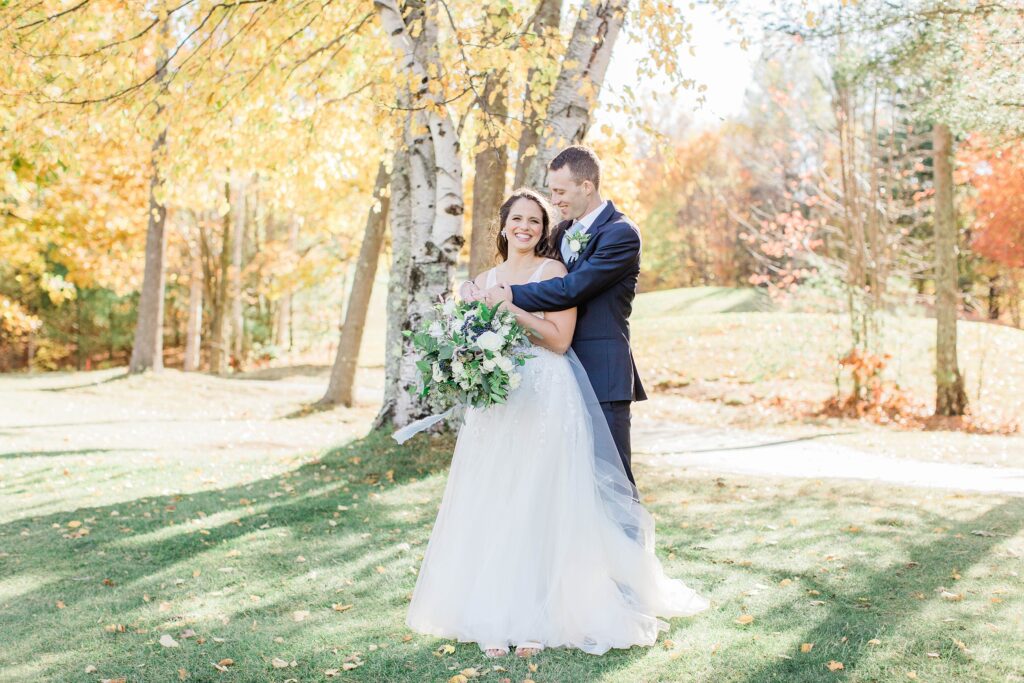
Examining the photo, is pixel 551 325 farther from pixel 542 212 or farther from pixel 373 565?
pixel 373 565

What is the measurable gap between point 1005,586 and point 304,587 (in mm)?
4312

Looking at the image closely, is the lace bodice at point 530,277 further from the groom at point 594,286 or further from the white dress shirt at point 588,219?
the white dress shirt at point 588,219

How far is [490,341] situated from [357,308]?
1133cm

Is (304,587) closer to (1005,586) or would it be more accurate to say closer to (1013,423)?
(1005,586)

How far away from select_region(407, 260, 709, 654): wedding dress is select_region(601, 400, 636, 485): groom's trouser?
0.08 meters

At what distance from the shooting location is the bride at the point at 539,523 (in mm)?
4137

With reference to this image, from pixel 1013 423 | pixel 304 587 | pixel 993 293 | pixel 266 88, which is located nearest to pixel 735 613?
pixel 304 587

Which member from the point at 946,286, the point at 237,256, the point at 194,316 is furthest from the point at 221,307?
the point at 946,286

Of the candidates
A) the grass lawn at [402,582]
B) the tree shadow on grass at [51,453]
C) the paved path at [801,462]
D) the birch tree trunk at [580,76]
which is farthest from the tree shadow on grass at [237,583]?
the paved path at [801,462]

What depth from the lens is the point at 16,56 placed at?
8266 millimetres

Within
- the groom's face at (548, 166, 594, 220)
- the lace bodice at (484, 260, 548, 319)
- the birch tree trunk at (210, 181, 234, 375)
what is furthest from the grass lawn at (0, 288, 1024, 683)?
the birch tree trunk at (210, 181, 234, 375)

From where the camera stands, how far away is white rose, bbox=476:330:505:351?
12.9ft

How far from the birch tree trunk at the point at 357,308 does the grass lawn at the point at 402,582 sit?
6.47m

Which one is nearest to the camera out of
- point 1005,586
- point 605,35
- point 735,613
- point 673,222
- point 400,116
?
point 735,613
